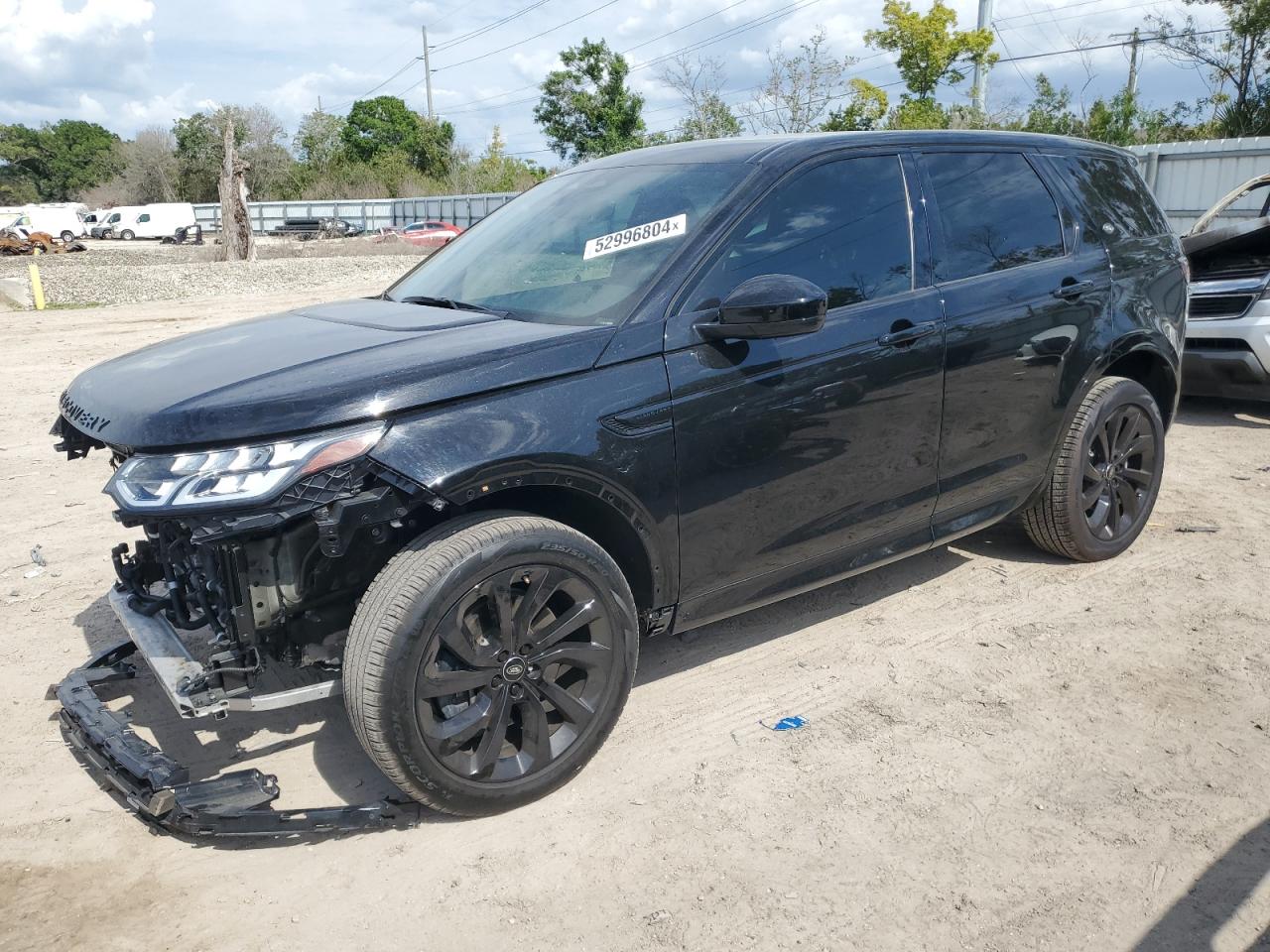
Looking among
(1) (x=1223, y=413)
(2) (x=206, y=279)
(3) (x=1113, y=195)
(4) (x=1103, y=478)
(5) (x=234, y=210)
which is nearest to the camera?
(4) (x=1103, y=478)

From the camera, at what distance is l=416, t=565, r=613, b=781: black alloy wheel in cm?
290

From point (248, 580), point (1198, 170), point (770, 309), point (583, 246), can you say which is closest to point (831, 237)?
point (770, 309)

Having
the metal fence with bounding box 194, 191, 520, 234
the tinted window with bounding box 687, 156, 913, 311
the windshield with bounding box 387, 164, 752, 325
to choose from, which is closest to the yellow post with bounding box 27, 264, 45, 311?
the windshield with bounding box 387, 164, 752, 325

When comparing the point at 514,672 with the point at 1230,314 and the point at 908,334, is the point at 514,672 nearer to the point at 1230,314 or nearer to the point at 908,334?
the point at 908,334

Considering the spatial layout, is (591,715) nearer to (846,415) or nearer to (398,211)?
(846,415)

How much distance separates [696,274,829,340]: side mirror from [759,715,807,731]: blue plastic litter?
4.45ft

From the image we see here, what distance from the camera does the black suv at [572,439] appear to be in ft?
9.22

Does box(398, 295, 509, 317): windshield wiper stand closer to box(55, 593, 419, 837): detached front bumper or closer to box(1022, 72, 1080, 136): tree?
box(55, 593, 419, 837): detached front bumper

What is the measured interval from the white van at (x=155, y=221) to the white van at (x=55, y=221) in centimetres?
204

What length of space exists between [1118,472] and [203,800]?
→ 13.5ft

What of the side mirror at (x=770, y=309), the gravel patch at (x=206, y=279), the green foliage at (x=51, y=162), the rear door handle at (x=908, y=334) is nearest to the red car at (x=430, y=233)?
the gravel patch at (x=206, y=279)

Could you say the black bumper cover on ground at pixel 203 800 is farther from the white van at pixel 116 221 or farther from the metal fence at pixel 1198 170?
the white van at pixel 116 221

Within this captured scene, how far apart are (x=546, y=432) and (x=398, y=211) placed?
174 ft

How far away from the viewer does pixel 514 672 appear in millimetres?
3010
